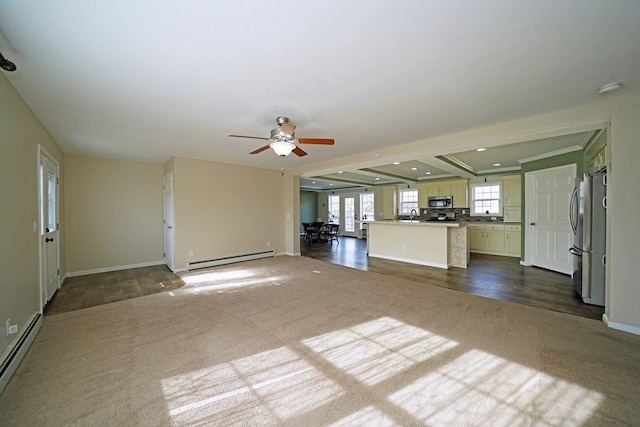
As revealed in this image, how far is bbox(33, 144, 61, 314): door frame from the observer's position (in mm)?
3100

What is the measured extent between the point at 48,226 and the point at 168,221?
2.03 metres

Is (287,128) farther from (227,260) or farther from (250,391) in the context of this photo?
(227,260)

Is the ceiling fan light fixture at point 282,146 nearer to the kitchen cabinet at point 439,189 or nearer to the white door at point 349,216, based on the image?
the kitchen cabinet at point 439,189

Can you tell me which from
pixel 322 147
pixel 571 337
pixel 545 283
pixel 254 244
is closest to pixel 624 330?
pixel 571 337

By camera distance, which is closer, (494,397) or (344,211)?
(494,397)

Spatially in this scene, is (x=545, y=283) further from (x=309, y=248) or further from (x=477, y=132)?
(x=309, y=248)

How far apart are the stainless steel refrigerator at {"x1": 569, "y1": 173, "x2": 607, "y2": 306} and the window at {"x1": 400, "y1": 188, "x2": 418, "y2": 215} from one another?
587 centimetres

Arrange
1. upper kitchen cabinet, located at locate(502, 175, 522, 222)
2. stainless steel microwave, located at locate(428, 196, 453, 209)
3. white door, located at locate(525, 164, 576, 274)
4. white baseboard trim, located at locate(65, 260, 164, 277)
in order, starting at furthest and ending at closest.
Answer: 1. stainless steel microwave, located at locate(428, 196, 453, 209)
2. upper kitchen cabinet, located at locate(502, 175, 522, 222)
3. white baseboard trim, located at locate(65, 260, 164, 277)
4. white door, located at locate(525, 164, 576, 274)

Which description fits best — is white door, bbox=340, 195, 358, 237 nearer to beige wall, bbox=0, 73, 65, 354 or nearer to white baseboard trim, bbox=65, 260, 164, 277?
white baseboard trim, bbox=65, 260, 164, 277

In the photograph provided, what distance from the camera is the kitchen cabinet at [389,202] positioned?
992 centimetres

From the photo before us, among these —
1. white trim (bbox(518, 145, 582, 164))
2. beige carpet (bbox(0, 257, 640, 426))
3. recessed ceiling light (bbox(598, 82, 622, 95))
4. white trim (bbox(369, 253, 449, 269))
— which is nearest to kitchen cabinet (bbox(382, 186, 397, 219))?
white trim (bbox(369, 253, 449, 269))

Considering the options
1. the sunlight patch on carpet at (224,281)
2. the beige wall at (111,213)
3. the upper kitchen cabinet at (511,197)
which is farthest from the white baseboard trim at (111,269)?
the upper kitchen cabinet at (511,197)

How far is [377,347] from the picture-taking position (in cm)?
239

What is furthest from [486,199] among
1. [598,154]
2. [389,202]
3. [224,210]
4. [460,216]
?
[224,210]
